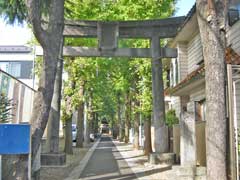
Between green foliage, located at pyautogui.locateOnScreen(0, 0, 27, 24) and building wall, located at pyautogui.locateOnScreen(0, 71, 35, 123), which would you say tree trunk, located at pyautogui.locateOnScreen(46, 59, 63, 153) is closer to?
building wall, located at pyautogui.locateOnScreen(0, 71, 35, 123)

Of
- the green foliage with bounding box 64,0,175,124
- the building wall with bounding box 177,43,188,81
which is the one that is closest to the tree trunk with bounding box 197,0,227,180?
the green foliage with bounding box 64,0,175,124

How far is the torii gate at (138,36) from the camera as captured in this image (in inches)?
678

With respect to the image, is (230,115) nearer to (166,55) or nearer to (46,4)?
(46,4)

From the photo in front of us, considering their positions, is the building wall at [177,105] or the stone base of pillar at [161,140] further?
the building wall at [177,105]

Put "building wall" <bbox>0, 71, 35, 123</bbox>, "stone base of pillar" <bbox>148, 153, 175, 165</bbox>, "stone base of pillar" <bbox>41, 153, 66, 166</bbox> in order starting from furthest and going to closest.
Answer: "stone base of pillar" <bbox>148, 153, 175, 165</bbox>, "stone base of pillar" <bbox>41, 153, 66, 166</bbox>, "building wall" <bbox>0, 71, 35, 123</bbox>

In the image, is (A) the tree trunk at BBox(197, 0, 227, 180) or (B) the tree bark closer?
(A) the tree trunk at BBox(197, 0, 227, 180)

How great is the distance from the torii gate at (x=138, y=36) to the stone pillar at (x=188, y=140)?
19.1 feet

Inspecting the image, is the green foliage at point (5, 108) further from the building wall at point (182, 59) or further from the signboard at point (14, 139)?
the building wall at point (182, 59)

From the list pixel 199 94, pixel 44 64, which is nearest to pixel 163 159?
pixel 199 94

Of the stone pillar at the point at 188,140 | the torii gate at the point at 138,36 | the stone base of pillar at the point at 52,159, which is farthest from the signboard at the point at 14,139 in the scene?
the torii gate at the point at 138,36

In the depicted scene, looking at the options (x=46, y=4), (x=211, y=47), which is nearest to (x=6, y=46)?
(x=46, y=4)

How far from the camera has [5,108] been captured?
948 centimetres

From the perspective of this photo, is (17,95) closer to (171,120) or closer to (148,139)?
(148,139)

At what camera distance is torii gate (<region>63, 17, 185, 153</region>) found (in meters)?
17.2
